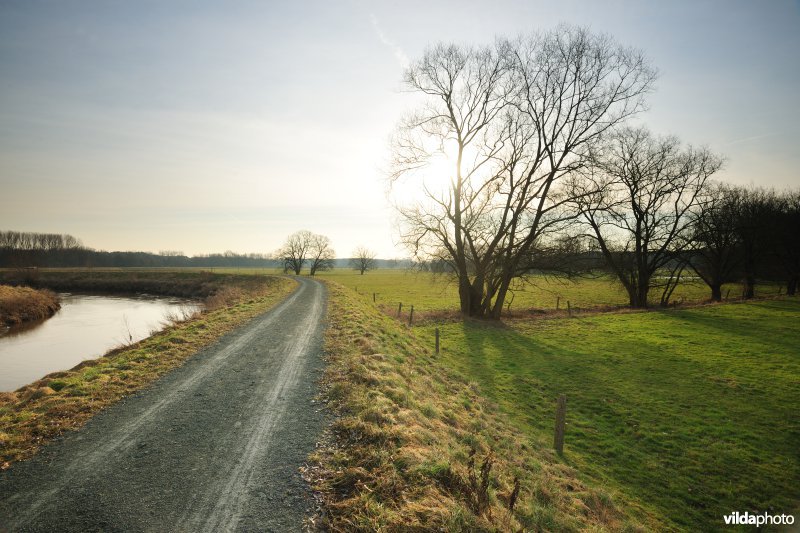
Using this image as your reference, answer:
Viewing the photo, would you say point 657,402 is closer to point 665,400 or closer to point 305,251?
point 665,400

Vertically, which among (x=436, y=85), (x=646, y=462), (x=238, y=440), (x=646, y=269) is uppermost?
(x=436, y=85)

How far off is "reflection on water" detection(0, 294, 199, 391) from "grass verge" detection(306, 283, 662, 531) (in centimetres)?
1246

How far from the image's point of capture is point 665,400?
12.9m

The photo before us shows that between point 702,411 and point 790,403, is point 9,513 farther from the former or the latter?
point 790,403

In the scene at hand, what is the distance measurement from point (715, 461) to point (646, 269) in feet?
107

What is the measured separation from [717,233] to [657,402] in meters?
40.6

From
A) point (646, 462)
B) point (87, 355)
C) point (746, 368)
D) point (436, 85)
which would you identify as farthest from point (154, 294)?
point (746, 368)

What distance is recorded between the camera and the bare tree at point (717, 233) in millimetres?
37719

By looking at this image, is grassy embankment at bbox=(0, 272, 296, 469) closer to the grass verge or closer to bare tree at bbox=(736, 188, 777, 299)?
the grass verge

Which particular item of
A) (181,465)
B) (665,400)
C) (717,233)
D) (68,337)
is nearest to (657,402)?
(665,400)

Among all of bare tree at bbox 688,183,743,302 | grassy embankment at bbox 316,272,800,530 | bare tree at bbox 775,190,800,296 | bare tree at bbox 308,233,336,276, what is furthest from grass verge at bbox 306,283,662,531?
bare tree at bbox 308,233,336,276

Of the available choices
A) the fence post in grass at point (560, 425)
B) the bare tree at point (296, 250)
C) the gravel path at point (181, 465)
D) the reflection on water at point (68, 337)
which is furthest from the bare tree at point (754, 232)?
the bare tree at point (296, 250)

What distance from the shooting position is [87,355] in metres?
17.1

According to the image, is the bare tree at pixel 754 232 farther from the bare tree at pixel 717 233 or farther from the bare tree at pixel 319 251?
the bare tree at pixel 319 251
